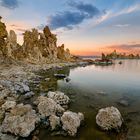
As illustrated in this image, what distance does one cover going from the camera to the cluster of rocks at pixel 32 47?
68744 mm

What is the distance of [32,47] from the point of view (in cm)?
9800

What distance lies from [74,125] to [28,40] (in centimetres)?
9020

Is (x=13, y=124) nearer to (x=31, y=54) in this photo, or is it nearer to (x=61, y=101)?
(x=61, y=101)

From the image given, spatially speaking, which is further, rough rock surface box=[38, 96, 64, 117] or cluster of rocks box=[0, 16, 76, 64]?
cluster of rocks box=[0, 16, 76, 64]

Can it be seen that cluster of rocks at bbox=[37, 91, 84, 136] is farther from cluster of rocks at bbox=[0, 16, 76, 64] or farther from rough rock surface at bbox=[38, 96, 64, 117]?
cluster of rocks at bbox=[0, 16, 76, 64]

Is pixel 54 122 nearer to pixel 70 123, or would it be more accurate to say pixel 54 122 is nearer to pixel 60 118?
pixel 60 118

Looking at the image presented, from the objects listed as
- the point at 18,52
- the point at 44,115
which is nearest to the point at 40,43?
the point at 18,52

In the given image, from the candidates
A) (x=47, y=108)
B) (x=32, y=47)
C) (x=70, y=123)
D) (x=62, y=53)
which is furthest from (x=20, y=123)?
(x=62, y=53)

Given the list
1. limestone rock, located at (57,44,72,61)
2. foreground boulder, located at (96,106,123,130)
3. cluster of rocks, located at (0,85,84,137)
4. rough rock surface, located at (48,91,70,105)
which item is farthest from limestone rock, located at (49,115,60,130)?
limestone rock, located at (57,44,72,61)

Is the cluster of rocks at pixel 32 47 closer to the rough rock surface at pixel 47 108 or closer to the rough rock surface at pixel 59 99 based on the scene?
the rough rock surface at pixel 59 99

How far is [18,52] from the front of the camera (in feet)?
287

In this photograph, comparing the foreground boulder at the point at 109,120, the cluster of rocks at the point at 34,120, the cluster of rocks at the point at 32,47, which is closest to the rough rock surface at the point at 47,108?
the cluster of rocks at the point at 34,120

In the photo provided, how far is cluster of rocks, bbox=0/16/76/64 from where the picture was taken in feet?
226

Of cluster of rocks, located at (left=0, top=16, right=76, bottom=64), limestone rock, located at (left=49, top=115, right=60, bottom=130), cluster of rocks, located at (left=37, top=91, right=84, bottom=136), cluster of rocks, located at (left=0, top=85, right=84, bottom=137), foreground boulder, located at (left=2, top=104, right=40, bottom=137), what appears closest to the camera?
foreground boulder, located at (left=2, top=104, right=40, bottom=137)
